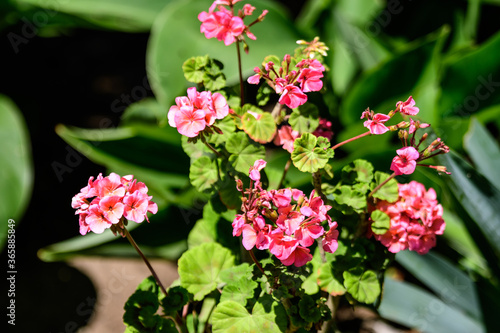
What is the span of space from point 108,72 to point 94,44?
169 mm

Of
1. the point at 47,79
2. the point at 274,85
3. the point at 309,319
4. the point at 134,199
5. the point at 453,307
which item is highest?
the point at 274,85

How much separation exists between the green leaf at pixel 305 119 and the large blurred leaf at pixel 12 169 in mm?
920

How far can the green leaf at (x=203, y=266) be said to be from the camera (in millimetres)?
797

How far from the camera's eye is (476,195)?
3.16 ft

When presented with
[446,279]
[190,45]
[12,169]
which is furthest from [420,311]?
[12,169]

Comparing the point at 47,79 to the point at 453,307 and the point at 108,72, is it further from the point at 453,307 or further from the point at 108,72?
the point at 453,307

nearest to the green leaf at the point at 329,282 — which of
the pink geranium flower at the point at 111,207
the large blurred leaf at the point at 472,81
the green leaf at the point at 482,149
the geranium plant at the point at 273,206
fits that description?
the geranium plant at the point at 273,206

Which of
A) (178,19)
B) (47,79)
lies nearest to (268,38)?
(178,19)

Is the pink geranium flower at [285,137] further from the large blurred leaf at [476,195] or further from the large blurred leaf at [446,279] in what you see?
the large blurred leaf at [446,279]

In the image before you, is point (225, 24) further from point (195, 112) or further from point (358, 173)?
point (358, 173)

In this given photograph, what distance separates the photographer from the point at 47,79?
2.07 metres

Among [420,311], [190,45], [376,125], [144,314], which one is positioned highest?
[376,125]

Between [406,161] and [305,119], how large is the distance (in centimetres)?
17

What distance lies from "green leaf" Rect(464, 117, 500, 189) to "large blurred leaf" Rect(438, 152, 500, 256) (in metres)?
0.10
